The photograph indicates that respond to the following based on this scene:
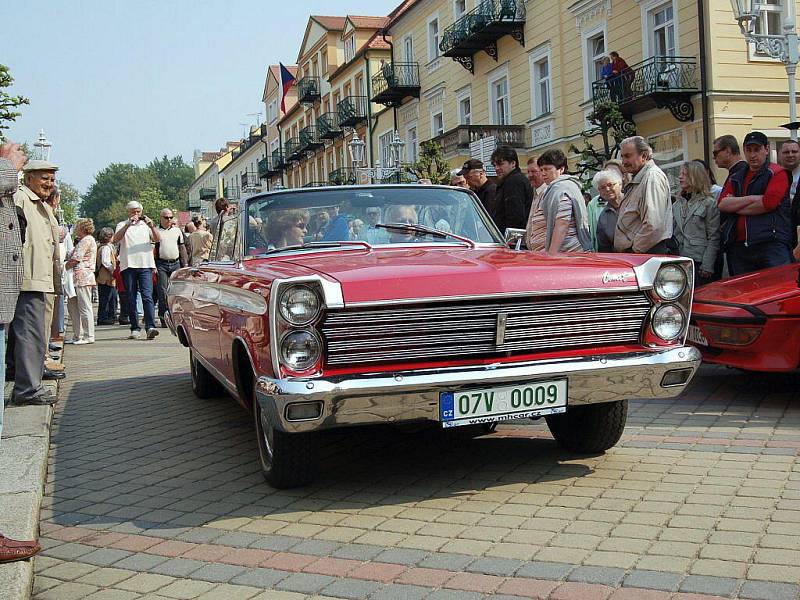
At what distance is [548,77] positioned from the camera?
88.9ft

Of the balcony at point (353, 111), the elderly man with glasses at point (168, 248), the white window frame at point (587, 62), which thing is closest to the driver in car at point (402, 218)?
the elderly man with glasses at point (168, 248)

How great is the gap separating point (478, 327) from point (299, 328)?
0.84 m

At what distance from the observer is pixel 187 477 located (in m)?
5.50

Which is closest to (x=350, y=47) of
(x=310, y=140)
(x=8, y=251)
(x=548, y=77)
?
(x=310, y=140)

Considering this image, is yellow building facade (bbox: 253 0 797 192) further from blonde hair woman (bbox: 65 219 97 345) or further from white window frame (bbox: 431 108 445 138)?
blonde hair woman (bbox: 65 219 97 345)

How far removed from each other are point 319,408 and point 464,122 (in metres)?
30.3

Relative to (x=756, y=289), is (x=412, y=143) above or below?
above

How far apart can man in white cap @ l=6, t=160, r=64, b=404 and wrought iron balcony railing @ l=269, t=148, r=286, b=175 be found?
57.3m

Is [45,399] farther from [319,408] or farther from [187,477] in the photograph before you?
[319,408]

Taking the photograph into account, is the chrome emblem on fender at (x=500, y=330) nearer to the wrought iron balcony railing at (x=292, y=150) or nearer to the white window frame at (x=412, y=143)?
the white window frame at (x=412, y=143)

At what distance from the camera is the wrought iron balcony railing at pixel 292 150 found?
59.3 metres

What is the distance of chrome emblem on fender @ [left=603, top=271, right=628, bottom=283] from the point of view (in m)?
4.69

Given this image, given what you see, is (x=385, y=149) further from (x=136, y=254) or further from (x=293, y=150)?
(x=136, y=254)

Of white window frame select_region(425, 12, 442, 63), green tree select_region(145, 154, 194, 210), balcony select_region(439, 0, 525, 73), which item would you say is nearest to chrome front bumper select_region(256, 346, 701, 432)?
balcony select_region(439, 0, 525, 73)
